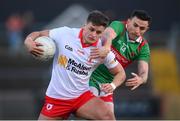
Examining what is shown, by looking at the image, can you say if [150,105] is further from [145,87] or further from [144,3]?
[144,3]

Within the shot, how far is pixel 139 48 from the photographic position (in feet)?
36.9

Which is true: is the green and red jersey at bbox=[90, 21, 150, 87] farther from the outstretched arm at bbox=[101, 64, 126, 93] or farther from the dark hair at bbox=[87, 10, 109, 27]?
the dark hair at bbox=[87, 10, 109, 27]

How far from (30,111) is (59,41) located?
8.22m

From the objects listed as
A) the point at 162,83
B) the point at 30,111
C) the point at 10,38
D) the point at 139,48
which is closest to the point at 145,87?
the point at 162,83

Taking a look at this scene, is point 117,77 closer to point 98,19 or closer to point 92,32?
point 92,32

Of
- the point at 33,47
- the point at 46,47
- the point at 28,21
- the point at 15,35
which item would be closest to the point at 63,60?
the point at 46,47

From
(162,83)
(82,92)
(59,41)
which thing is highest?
(59,41)

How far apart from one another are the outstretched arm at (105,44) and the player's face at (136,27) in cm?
29

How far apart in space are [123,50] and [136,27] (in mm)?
485

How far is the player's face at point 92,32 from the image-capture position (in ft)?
33.5

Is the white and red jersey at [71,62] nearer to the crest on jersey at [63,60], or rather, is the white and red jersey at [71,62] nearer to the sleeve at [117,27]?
the crest on jersey at [63,60]

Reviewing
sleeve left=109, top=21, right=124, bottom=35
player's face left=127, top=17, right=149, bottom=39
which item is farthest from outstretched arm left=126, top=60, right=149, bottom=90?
sleeve left=109, top=21, right=124, bottom=35

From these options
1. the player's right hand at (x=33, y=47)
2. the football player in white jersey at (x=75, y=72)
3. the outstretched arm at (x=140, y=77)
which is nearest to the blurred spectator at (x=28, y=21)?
the outstretched arm at (x=140, y=77)

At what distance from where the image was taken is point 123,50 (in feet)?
36.7
